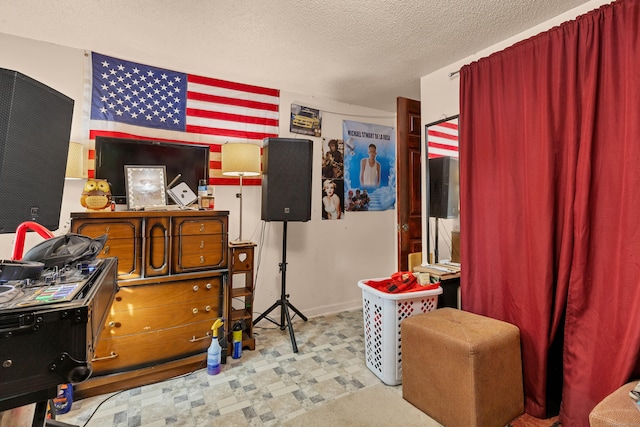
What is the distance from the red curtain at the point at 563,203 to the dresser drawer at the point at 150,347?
2.05m

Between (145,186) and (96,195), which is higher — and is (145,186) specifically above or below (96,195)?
above

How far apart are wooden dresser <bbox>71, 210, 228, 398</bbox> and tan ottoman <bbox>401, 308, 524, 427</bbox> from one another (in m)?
1.47

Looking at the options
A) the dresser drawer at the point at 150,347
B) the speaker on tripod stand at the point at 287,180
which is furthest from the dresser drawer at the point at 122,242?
the speaker on tripod stand at the point at 287,180

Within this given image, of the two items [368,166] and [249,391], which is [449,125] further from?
[249,391]

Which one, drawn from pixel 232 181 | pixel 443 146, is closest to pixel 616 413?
pixel 443 146

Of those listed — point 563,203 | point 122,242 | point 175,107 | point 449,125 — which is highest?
point 175,107

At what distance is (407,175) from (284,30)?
1.76 m

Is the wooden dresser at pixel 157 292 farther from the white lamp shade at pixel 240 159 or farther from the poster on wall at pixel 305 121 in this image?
the poster on wall at pixel 305 121

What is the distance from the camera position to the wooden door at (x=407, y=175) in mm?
3059

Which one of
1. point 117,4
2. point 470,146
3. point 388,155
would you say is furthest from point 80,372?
point 388,155

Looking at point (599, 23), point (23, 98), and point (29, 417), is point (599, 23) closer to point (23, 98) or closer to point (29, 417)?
point (23, 98)

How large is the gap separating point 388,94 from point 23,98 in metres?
3.04

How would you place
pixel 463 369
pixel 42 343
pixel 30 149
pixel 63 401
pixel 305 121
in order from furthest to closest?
pixel 305 121 < pixel 63 401 < pixel 463 369 < pixel 30 149 < pixel 42 343

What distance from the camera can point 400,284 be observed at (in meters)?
2.19
